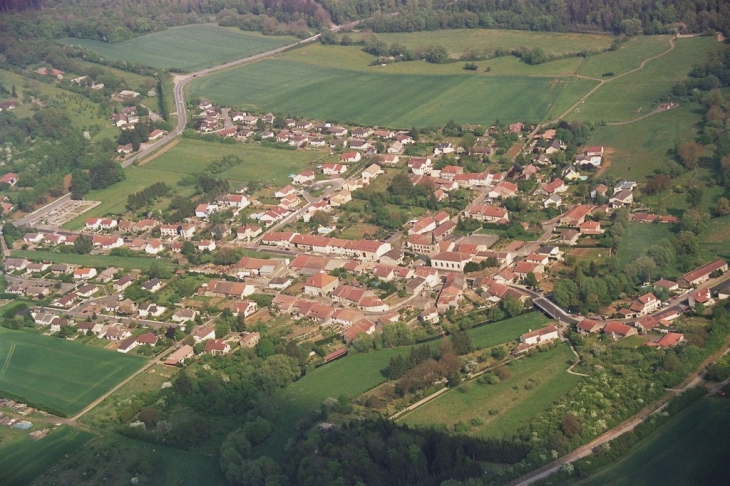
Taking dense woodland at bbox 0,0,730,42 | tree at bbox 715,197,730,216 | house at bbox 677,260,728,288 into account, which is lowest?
house at bbox 677,260,728,288

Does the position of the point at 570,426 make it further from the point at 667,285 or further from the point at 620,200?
the point at 620,200

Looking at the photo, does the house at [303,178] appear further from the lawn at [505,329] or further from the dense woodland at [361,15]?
the dense woodland at [361,15]

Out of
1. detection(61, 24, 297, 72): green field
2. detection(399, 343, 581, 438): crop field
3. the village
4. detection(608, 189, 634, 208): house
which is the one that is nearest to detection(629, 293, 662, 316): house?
the village

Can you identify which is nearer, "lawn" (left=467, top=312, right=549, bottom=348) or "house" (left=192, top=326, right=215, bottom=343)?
"lawn" (left=467, top=312, right=549, bottom=348)

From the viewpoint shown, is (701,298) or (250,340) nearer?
(701,298)

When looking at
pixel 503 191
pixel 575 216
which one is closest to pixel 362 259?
pixel 503 191

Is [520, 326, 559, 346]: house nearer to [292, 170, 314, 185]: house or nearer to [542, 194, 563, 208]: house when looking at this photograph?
[542, 194, 563, 208]: house

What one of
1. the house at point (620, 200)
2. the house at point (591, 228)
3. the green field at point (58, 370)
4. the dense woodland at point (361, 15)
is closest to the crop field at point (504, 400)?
the house at point (591, 228)
